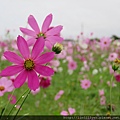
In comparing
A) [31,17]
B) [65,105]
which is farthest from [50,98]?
[31,17]

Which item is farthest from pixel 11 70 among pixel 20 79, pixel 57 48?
pixel 57 48

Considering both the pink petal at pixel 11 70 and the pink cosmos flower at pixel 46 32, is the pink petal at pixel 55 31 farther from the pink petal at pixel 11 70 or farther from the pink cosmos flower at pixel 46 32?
the pink petal at pixel 11 70

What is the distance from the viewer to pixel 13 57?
1.67ft

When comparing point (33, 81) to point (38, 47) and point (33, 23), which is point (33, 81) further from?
point (33, 23)

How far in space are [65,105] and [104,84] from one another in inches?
34.2

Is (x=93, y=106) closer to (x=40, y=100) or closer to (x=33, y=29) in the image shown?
(x=40, y=100)

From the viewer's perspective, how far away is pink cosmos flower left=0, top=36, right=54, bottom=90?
49 centimetres

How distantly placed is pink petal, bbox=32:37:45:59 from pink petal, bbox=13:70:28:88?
0.03 meters

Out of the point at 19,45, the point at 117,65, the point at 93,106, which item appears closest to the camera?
the point at 19,45

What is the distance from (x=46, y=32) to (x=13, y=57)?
4.2 inches

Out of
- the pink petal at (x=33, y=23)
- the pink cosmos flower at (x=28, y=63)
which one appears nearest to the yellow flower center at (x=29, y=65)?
the pink cosmos flower at (x=28, y=63)

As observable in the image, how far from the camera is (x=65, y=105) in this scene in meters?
2.62

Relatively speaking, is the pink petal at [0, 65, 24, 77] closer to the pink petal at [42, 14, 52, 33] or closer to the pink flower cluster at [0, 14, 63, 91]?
the pink flower cluster at [0, 14, 63, 91]

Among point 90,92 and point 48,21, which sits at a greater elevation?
point 48,21
